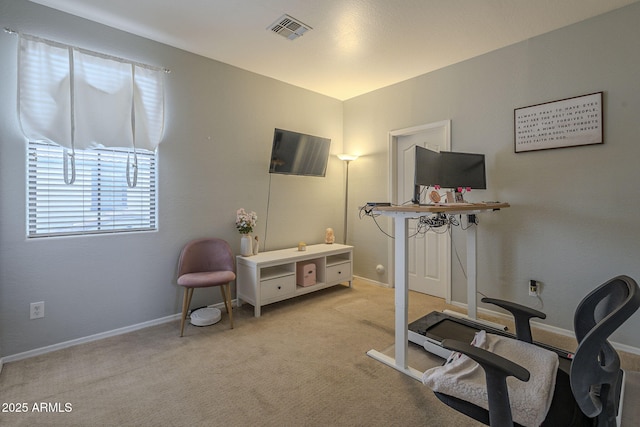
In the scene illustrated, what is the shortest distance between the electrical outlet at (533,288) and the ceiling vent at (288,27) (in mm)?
3092

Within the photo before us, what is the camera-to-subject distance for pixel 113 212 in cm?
264

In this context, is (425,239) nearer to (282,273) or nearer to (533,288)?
(533,288)

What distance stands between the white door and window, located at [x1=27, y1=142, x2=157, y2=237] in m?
2.91

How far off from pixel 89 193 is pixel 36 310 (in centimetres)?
97

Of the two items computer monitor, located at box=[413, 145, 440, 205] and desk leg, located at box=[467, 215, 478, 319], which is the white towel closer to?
computer monitor, located at box=[413, 145, 440, 205]

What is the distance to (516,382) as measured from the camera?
1159 mm

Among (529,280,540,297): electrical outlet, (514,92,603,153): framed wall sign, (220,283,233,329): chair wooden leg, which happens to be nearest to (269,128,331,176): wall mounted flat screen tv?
(220,283,233,329): chair wooden leg

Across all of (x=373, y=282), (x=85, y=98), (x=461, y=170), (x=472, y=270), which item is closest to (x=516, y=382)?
(x=472, y=270)

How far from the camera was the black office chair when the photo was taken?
874mm

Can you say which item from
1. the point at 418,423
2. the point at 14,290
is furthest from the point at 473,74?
the point at 14,290

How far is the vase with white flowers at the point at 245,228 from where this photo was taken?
10.8 feet

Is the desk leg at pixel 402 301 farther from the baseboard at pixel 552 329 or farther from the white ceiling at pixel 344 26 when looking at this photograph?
the white ceiling at pixel 344 26

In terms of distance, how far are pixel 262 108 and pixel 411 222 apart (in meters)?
2.35

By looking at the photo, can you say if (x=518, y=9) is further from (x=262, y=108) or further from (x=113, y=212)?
(x=113, y=212)
